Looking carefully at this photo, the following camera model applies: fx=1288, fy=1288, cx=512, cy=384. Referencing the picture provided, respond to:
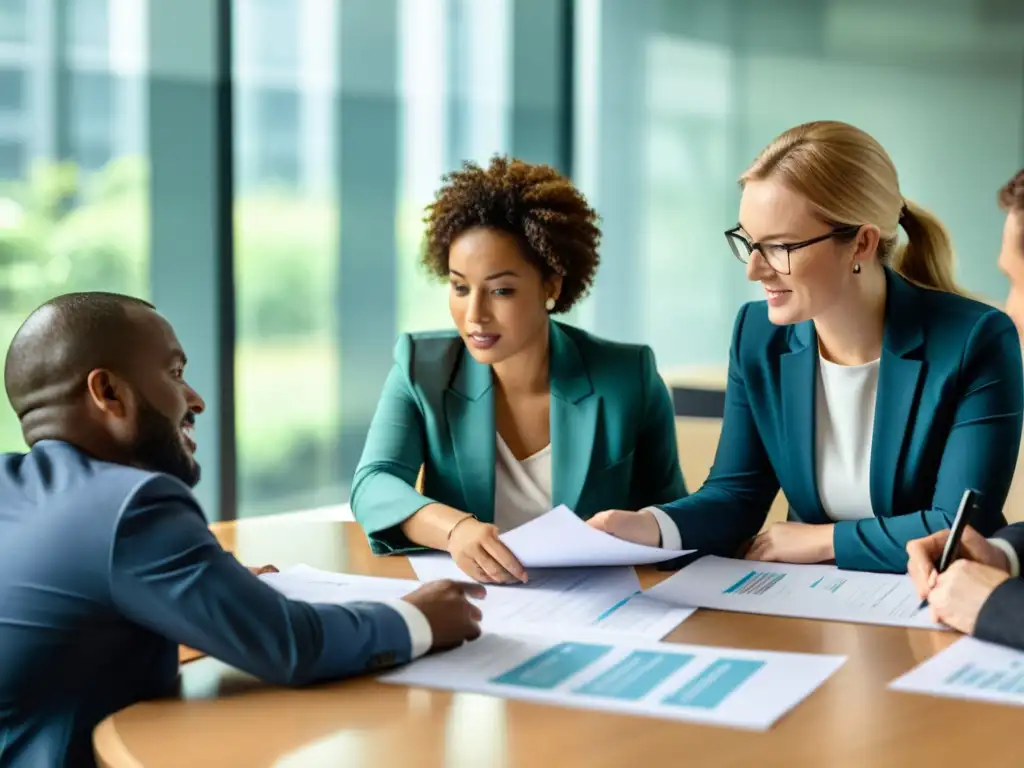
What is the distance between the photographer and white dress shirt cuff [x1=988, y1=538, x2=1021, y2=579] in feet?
5.64

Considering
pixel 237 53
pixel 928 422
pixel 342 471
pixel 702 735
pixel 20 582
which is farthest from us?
pixel 342 471

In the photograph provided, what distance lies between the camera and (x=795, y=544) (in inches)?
76.4

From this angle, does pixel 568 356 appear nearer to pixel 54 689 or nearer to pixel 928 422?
pixel 928 422

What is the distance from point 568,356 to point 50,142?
105 inches

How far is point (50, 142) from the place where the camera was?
434 cm

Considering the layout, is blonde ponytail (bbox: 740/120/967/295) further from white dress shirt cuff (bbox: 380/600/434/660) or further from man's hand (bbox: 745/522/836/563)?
white dress shirt cuff (bbox: 380/600/434/660)

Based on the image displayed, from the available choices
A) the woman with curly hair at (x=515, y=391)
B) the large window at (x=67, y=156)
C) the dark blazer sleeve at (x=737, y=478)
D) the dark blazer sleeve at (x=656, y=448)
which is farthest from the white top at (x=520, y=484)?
the large window at (x=67, y=156)

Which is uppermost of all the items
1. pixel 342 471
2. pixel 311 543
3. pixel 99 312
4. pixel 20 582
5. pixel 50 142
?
pixel 50 142

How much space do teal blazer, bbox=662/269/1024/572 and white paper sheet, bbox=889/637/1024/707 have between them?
0.38m

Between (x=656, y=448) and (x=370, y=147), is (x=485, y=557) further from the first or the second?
(x=370, y=147)

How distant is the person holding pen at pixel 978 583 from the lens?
150 cm

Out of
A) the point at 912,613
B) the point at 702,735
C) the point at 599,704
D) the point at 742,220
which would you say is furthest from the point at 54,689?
the point at 742,220

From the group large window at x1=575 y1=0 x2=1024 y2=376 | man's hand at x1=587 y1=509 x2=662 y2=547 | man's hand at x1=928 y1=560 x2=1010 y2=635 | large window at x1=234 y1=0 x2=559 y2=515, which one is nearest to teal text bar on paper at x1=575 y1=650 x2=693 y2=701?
man's hand at x1=928 y1=560 x2=1010 y2=635

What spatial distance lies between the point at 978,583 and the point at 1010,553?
0.20 metres
